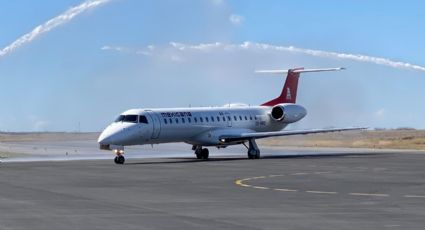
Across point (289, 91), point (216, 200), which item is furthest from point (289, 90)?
point (216, 200)

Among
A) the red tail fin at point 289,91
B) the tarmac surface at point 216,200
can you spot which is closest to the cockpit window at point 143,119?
the red tail fin at point 289,91

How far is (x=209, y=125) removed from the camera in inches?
2169

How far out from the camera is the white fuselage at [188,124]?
1956 inches

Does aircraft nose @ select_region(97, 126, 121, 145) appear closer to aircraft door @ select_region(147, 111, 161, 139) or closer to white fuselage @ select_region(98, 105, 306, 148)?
white fuselage @ select_region(98, 105, 306, 148)

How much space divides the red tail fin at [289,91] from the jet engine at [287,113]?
172 cm

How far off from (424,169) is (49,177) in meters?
16.4

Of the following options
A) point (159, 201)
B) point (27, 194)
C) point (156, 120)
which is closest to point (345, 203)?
point (159, 201)

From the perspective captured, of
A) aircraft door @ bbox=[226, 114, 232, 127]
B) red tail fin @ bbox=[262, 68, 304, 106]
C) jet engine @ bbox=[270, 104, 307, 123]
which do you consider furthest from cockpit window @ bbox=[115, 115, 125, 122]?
red tail fin @ bbox=[262, 68, 304, 106]

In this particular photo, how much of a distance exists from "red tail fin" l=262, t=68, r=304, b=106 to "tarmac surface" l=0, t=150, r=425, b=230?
2532 centimetres

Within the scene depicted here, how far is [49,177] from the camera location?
34.0m

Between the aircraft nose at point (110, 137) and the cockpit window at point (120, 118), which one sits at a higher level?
the cockpit window at point (120, 118)

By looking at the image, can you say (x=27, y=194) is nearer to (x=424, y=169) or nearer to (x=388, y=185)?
(x=388, y=185)

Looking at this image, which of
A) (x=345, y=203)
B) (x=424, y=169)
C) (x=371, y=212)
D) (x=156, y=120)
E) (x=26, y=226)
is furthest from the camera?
(x=156, y=120)

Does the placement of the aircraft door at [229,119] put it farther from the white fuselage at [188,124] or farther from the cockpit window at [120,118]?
the cockpit window at [120,118]
